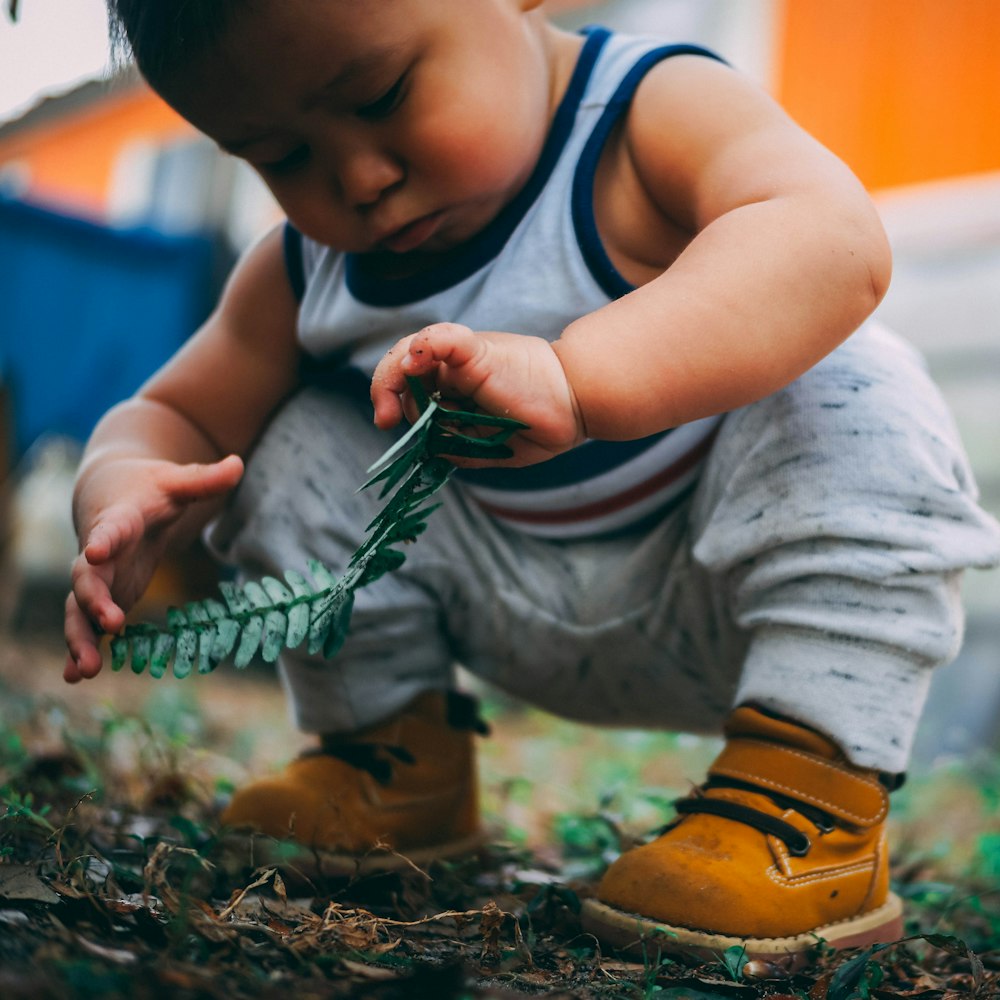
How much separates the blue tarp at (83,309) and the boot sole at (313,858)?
2.50 m

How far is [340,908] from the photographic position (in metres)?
0.84

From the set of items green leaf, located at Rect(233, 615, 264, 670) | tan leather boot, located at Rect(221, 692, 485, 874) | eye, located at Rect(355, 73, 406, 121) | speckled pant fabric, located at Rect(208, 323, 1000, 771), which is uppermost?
eye, located at Rect(355, 73, 406, 121)

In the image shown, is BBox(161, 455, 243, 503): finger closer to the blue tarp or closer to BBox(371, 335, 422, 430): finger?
BBox(371, 335, 422, 430): finger

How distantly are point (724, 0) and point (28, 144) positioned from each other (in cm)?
591

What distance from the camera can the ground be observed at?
0.61 metres

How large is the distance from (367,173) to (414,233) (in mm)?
101

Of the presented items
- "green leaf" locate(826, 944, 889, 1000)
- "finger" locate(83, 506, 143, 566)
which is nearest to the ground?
"green leaf" locate(826, 944, 889, 1000)

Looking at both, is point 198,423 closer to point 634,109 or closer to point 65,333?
point 634,109

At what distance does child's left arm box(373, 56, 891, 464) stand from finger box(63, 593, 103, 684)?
38 cm

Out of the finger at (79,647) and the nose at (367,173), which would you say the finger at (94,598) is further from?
the nose at (367,173)

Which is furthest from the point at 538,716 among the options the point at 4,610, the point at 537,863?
the point at 537,863

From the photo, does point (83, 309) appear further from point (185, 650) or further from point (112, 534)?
point (185, 650)

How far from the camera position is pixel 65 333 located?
11.0 feet

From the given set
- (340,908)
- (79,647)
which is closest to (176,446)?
(79,647)
